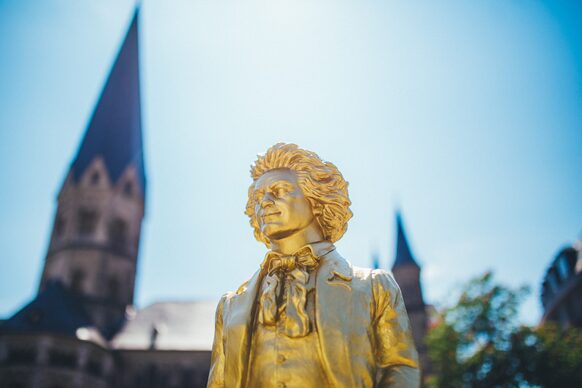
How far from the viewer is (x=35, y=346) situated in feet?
94.1

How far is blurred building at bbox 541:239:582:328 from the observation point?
29.7m

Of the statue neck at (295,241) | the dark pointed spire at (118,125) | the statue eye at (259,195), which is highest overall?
the dark pointed spire at (118,125)

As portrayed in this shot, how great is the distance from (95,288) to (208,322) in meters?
7.82

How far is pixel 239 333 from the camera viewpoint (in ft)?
8.18

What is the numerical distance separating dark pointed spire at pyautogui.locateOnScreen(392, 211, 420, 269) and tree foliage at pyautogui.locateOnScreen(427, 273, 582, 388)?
699 inches

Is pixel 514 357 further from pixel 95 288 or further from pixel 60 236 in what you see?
pixel 60 236

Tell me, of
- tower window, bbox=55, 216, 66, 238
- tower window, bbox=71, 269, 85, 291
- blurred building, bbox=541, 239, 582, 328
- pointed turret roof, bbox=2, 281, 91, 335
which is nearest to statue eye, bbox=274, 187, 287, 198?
blurred building, bbox=541, 239, 582, 328

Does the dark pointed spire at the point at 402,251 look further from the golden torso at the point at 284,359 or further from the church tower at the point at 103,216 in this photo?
the golden torso at the point at 284,359

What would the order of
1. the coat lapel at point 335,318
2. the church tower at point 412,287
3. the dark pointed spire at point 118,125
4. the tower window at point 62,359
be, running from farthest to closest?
the dark pointed spire at point 118,125 → the church tower at point 412,287 → the tower window at point 62,359 → the coat lapel at point 335,318

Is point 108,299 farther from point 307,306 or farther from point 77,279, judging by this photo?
point 307,306

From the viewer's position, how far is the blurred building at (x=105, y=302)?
95.1ft

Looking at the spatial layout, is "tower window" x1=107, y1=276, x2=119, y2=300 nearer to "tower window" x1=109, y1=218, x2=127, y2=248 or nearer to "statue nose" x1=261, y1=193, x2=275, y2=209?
"tower window" x1=109, y1=218, x2=127, y2=248

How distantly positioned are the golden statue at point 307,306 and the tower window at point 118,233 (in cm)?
3857

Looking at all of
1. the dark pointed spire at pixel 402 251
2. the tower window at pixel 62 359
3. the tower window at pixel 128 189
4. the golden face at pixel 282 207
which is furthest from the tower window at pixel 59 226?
the golden face at pixel 282 207
